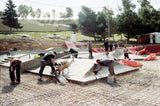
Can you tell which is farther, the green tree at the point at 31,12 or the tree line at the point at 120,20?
the green tree at the point at 31,12

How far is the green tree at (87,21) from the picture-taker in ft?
146

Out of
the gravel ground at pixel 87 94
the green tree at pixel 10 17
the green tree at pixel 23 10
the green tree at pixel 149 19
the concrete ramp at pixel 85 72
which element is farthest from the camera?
the green tree at pixel 23 10

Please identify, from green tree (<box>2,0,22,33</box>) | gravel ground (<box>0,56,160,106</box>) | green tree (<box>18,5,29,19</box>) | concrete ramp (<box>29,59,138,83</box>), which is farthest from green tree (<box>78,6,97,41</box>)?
green tree (<box>18,5,29,19</box>)

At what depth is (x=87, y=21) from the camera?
148 ft

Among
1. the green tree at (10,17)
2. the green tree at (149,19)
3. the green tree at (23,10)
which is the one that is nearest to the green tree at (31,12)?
the green tree at (23,10)

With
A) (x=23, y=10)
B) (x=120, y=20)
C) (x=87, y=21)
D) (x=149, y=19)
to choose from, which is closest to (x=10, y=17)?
(x=87, y=21)

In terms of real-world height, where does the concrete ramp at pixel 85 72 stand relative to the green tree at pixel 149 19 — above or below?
below

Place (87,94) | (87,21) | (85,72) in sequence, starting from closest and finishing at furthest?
(87,94)
(85,72)
(87,21)

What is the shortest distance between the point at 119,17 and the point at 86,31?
35.1 ft

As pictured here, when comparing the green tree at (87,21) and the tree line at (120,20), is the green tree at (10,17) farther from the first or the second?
the green tree at (87,21)

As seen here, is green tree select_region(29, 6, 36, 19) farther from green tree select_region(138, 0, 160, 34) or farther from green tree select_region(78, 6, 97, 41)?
green tree select_region(138, 0, 160, 34)

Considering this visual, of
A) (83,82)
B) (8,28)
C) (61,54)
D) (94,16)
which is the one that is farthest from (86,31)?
(83,82)

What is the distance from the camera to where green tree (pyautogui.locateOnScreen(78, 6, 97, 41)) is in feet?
146

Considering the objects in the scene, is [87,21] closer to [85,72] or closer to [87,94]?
[85,72]
